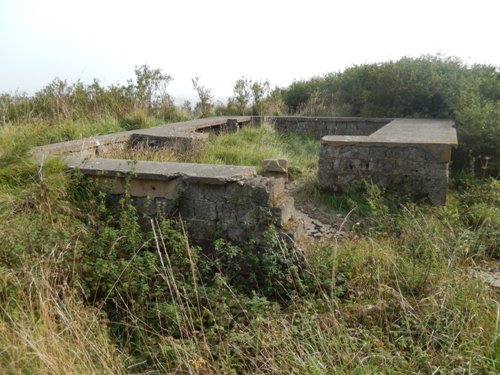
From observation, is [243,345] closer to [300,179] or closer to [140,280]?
[140,280]

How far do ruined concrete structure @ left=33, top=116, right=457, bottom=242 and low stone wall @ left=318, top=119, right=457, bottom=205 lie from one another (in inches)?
0.4

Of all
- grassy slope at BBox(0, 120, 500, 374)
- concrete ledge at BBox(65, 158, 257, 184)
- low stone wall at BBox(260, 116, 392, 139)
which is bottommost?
grassy slope at BBox(0, 120, 500, 374)

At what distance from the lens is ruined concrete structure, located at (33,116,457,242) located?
357 cm

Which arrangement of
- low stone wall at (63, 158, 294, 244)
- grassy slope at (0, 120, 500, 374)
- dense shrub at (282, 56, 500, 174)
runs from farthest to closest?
dense shrub at (282, 56, 500, 174), low stone wall at (63, 158, 294, 244), grassy slope at (0, 120, 500, 374)

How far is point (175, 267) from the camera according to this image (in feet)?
10.3

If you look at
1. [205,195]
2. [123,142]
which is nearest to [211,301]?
[205,195]

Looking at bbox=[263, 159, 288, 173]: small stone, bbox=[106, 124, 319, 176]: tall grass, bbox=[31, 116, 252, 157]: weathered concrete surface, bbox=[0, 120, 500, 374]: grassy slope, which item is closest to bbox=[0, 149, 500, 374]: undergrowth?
bbox=[0, 120, 500, 374]: grassy slope

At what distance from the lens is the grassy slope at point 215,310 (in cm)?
224

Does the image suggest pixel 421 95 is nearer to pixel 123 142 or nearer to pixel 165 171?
pixel 123 142

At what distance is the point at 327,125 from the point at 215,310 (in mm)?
8184

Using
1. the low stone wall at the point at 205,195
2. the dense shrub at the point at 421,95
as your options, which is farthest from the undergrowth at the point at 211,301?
the dense shrub at the point at 421,95

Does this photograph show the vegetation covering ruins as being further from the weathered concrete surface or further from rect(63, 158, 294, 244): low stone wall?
the weathered concrete surface

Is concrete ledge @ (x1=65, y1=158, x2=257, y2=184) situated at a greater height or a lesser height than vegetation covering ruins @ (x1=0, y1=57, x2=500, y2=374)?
greater

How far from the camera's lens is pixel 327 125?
10391 millimetres
